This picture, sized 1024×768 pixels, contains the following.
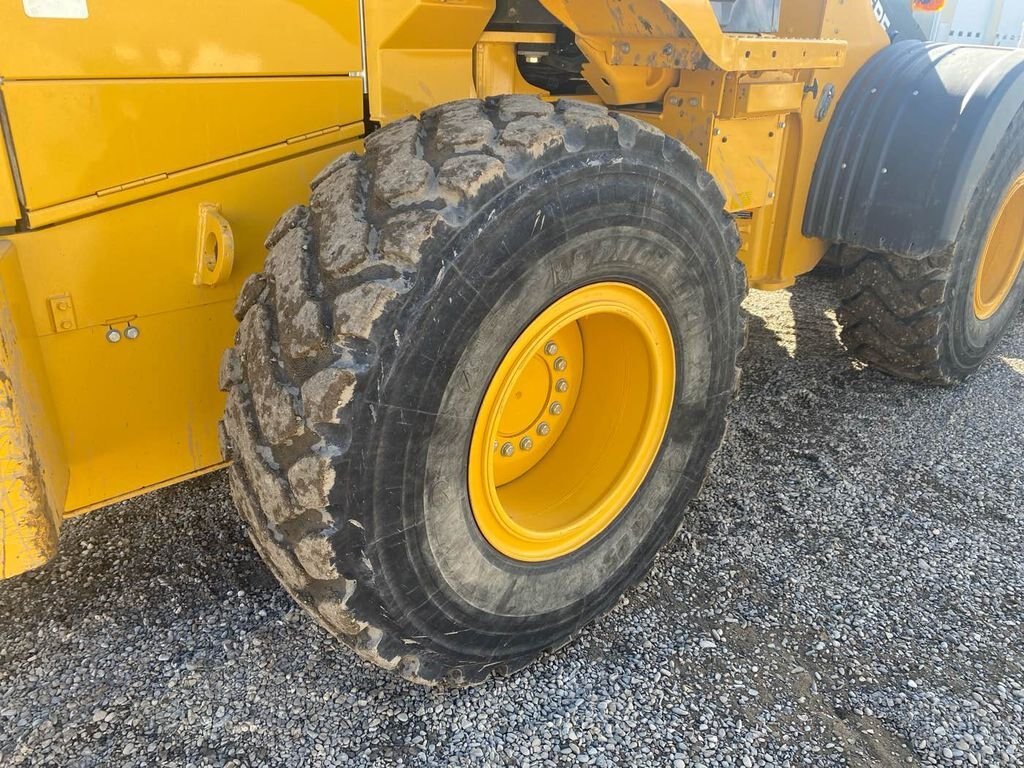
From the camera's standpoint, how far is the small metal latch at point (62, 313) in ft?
5.93

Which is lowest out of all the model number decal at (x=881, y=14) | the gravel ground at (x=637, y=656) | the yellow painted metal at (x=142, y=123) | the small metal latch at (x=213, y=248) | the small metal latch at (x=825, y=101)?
the gravel ground at (x=637, y=656)

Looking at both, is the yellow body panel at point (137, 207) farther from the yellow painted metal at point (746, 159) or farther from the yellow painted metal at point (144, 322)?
the yellow painted metal at point (746, 159)

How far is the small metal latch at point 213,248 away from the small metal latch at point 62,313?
0.90 feet

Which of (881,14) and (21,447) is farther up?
(881,14)

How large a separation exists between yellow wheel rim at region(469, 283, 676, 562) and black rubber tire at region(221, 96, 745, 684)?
14cm

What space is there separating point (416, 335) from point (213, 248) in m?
0.65

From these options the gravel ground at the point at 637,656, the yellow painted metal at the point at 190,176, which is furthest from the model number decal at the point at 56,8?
the gravel ground at the point at 637,656

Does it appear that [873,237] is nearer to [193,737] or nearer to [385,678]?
[385,678]

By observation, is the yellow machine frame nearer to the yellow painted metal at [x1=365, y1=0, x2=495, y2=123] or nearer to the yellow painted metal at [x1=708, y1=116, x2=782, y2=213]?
the yellow painted metal at [x1=365, y1=0, x2=495, y2=123]

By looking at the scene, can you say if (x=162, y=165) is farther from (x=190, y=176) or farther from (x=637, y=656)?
(x=637, y=656)

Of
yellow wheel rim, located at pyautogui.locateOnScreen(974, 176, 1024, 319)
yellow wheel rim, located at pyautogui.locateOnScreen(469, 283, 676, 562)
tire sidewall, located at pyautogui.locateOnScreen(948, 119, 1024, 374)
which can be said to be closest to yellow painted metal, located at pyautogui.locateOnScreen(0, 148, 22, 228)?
yellow wheel rim, located at pyautogui.locateOnScreen(469, 283, 676, 562)

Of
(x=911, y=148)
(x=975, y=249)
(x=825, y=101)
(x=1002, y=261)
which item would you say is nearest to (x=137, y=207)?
(x=825, y=101)

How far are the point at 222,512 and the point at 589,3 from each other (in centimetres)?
198

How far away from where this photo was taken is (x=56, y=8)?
1.65 meters
